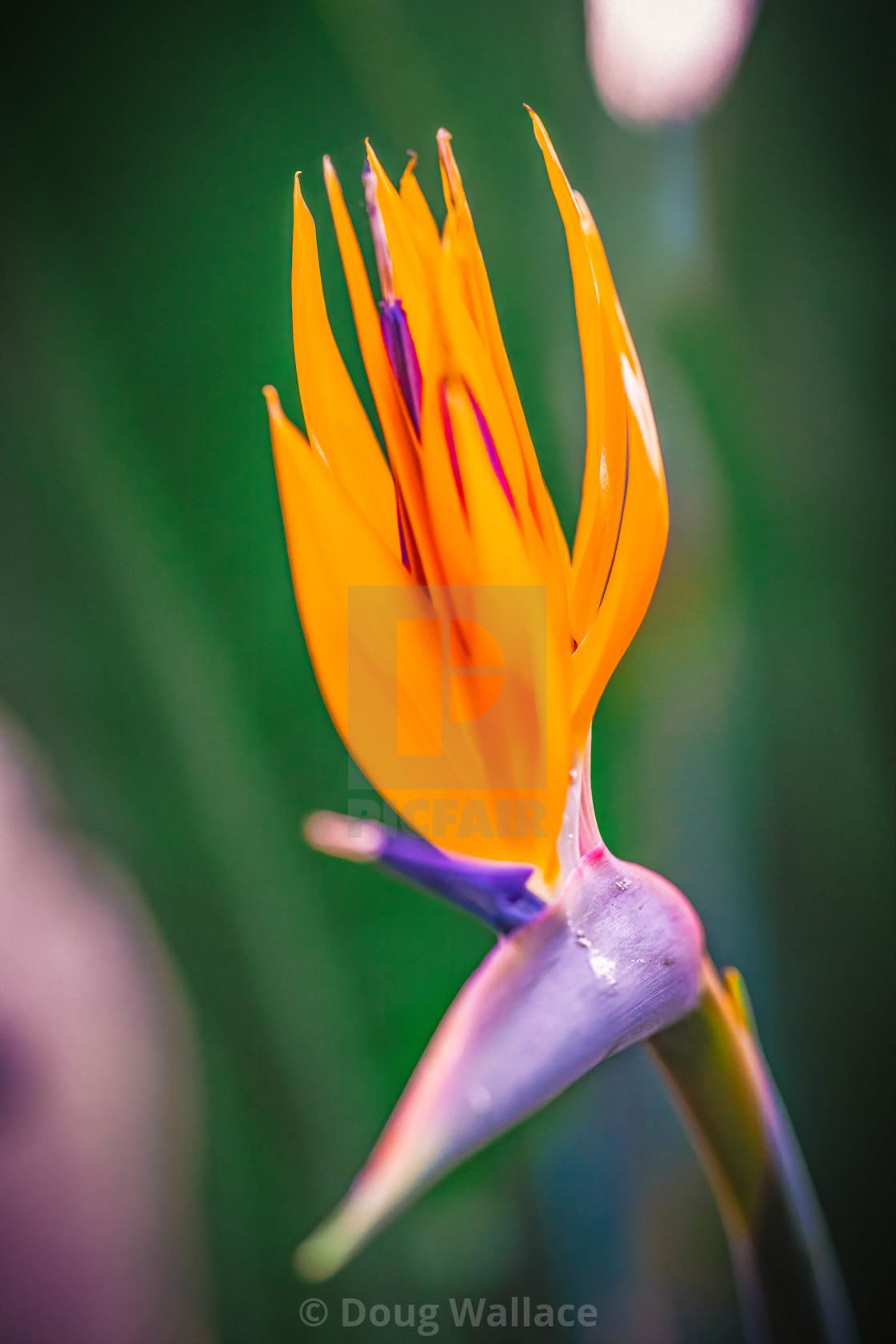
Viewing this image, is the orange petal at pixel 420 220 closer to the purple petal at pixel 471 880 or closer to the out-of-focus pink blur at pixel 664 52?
the out-of-focus pink blur at pixel 664 52

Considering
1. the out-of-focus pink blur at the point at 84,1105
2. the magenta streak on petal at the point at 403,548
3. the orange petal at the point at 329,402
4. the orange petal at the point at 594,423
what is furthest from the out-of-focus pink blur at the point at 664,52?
the out-of-focus pink blur at the point at 84,1105

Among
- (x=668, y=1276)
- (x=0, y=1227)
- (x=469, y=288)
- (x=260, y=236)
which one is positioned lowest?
(x=668, y=1276)

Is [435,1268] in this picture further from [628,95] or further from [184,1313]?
[628,95]

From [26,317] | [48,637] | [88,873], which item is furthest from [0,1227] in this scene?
[26,317]

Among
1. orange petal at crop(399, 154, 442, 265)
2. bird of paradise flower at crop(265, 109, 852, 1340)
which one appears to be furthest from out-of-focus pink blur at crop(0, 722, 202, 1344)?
orange petal at crop(399, 154, 442, 265)

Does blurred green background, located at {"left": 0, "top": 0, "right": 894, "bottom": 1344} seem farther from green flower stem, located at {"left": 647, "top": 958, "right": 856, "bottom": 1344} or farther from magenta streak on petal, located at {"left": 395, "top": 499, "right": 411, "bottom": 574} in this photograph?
magenta streak on petal, located at {"left": 395, "top": 499, "right": 411, "bottom": 574}

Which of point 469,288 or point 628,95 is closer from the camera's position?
point 469,288
